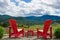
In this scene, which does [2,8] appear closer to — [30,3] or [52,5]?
[30,3]

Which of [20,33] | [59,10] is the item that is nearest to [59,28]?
[20,33]

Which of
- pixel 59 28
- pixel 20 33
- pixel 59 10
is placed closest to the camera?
pixel 59 28

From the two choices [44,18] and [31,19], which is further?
[31,19]

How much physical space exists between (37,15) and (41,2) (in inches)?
28.9

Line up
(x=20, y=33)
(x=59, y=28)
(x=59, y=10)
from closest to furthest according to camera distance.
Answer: (x=59, y=28) < (x=20, y=33) < (x=59, y=10)

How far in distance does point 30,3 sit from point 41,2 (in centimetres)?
60

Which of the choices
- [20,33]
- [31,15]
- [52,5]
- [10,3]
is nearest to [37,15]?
[31,15]

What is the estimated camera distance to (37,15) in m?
10.3

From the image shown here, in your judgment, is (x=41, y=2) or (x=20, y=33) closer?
(x=20, y=33)

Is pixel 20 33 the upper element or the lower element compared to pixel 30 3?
lower

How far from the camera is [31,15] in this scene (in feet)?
33.7

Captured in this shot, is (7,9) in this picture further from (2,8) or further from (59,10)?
(59,10)

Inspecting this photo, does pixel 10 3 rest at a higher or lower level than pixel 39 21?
higher

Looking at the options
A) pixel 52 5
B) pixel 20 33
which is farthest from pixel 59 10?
pixel 20 33
